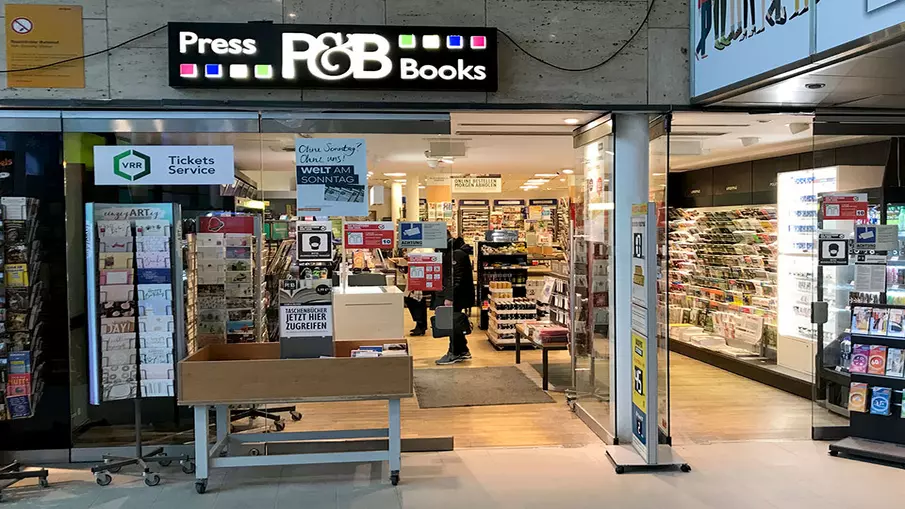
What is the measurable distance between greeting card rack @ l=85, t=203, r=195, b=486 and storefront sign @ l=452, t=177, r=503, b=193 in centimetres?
747

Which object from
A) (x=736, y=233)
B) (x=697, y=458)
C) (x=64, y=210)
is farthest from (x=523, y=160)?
(x=64, y=210)

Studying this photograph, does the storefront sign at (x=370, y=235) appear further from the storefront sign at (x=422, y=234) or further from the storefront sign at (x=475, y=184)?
the storefront sign at (x=475, y=184)

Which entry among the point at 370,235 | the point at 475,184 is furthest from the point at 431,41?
the point at 475,184

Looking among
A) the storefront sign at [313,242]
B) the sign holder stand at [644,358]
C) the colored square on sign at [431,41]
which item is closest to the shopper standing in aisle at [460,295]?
the storefront sign at [313,242]

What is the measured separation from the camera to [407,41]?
457 centimetres

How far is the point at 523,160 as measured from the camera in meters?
9.54

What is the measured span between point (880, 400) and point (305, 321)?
4.22 metres

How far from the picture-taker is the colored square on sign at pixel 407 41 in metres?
4.57

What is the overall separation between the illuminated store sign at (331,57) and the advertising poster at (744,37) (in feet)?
4.82

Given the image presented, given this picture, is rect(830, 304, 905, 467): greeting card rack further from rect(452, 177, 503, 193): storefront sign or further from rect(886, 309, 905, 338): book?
rect(452, 177, 503, 193): storefront sign

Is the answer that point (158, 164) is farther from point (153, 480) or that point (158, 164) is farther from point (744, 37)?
point (744, 37)

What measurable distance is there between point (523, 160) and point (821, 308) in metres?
4.90

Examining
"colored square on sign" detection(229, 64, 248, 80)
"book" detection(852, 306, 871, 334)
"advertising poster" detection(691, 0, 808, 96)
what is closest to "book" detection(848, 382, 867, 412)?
A: "book" detection(852, 306, 871, 334)

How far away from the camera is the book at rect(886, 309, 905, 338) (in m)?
4.85
